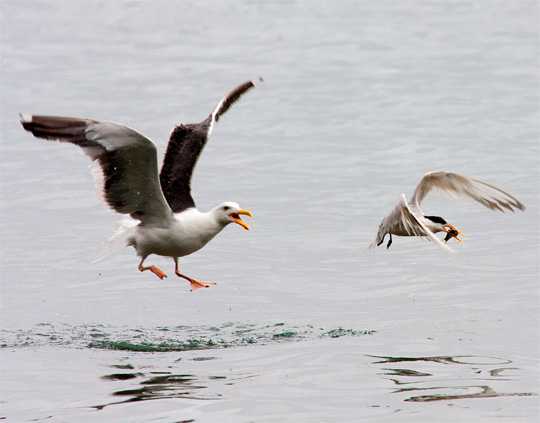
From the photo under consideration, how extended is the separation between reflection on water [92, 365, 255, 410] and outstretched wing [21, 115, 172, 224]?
74.3 inches

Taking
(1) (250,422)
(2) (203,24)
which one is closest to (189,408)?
(1) (250,422)

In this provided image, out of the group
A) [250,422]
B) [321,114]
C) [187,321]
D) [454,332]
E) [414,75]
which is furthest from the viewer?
[414,75]

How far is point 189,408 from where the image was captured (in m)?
10.5

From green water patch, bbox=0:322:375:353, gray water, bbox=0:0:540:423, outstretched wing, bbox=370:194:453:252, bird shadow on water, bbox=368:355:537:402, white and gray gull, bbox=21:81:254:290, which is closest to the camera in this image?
bird shadow on water, bbox=368:355:537:402

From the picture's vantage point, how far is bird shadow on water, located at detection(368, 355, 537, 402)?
10.9 meters

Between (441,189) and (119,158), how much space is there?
3.94m

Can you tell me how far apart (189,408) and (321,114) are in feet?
53.9

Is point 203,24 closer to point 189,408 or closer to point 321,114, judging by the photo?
point 321,114

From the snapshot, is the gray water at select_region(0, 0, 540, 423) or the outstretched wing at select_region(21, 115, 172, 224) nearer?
the gray water at select_region(0, 0, 540, 423)

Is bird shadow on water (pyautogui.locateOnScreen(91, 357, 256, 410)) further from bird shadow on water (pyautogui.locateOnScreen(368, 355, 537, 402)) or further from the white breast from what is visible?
the white breast

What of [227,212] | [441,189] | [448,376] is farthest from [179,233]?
[448,376]

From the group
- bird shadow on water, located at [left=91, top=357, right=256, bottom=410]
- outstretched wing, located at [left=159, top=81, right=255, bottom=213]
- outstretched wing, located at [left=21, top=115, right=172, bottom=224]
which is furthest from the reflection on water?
outstretched wing, located at [left=159, top=81, right=255, bottom=213]

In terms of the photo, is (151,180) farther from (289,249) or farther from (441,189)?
(289,249)

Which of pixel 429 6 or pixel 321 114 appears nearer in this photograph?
pixel 321 114
